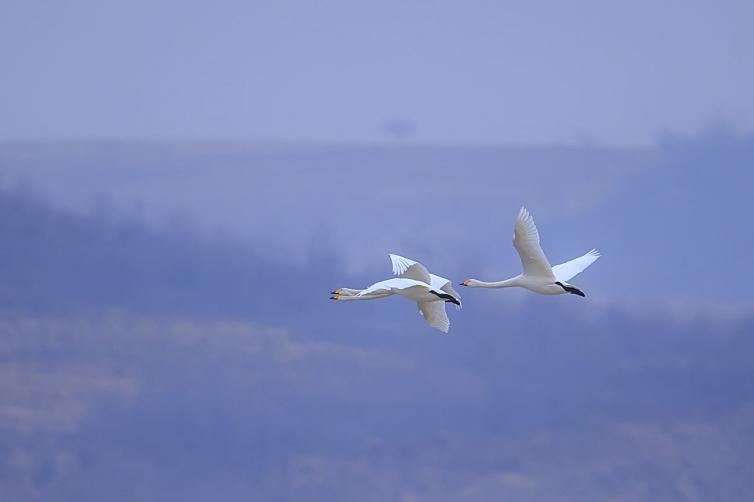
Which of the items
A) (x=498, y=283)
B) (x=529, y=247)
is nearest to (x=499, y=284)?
(x=498, y=283)

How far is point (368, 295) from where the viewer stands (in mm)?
89125

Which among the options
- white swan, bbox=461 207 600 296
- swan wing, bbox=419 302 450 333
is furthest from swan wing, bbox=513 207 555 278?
swan wing, bbox=419 302 450 333

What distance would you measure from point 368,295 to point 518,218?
548cm

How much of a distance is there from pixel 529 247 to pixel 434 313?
4.71 meters

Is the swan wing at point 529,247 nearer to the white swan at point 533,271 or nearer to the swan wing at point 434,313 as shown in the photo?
the white swan at point 533,271

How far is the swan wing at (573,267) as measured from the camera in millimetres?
89812

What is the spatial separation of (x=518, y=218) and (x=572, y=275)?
489 centimetres

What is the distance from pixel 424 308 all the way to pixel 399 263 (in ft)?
9.92

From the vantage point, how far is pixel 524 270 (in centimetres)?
8825

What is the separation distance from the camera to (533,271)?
289ft

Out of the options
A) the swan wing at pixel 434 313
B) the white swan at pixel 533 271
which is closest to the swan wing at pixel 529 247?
the white swan at pixel 533 271

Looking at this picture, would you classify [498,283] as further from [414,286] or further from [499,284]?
[414,286]

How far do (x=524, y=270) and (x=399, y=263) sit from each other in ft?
10.8

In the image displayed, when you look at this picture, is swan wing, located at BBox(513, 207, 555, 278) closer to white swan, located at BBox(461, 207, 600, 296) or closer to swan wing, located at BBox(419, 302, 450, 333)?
white swan, located at BBox(461, 207, 600, 296)
